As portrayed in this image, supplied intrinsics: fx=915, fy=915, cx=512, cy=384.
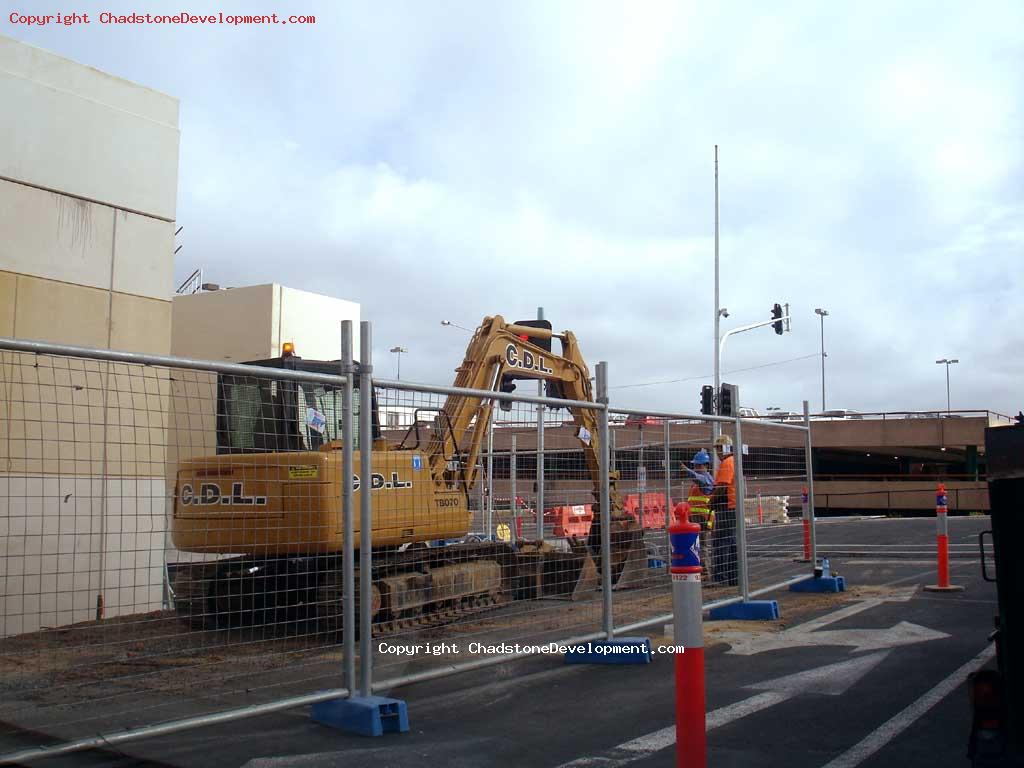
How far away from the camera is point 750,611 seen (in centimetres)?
982

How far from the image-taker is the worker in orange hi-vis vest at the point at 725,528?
10477 millimetres

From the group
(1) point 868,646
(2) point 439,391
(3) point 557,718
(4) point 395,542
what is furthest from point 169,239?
(1) point 868,646

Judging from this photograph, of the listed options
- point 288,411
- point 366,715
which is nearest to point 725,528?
point 288,411

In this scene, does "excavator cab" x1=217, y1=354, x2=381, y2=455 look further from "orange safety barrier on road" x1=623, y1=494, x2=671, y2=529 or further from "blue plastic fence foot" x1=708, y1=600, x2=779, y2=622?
"blue plastic fence foot" x1=708, y1=600, x2=779, y2=622

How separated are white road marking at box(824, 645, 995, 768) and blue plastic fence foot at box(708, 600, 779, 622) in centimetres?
257

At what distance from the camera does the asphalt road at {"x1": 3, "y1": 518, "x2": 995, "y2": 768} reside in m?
5.26

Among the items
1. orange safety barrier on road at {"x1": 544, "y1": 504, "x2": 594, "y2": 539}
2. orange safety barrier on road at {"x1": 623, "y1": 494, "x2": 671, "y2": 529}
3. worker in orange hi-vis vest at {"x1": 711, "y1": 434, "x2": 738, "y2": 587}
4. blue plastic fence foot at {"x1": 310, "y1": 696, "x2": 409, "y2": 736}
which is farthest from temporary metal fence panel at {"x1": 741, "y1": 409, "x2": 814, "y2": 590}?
blue plastic fence foot at {"x1": 310, "y1": 696, "x2": 409, "y2": 736}

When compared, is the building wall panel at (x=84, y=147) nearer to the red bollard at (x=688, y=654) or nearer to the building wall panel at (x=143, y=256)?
the building wall panel at (x=143, y=256)

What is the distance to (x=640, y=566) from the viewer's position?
1051 centimetres

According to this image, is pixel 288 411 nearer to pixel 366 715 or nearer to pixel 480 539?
pixel 480 539

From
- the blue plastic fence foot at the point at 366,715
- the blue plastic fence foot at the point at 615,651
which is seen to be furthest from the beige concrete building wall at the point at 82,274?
the blue plastic fence foot at the point at 615,651

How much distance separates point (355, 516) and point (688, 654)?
16.5ft

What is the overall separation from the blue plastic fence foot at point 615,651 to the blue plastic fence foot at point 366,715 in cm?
215

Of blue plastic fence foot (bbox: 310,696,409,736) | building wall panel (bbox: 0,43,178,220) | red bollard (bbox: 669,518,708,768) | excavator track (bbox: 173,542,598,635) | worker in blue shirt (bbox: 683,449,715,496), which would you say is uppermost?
building wall panel (bbox: 0,43,178,220)
